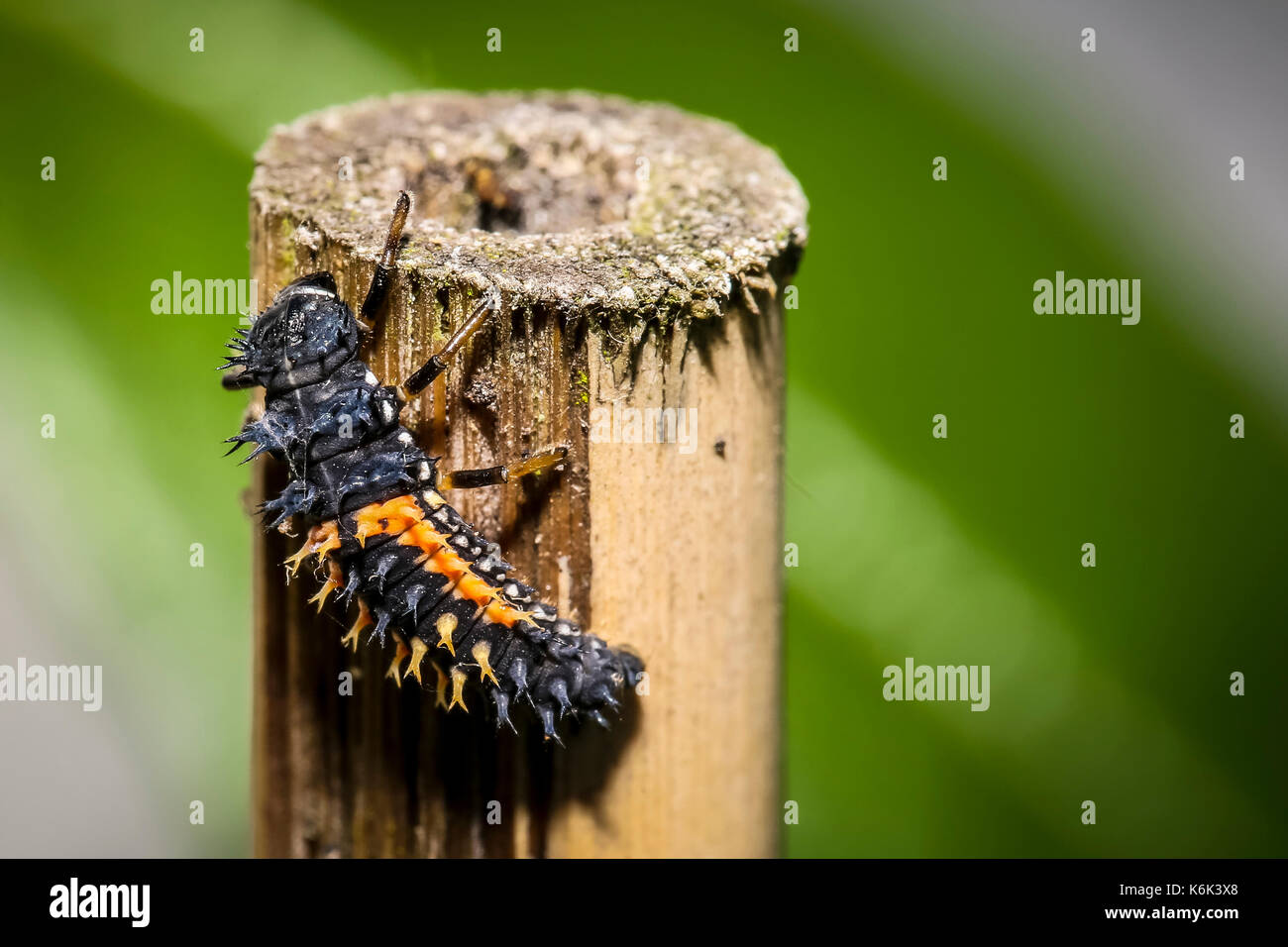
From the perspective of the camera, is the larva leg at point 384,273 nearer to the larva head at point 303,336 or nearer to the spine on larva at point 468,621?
the larva head at point 303,336

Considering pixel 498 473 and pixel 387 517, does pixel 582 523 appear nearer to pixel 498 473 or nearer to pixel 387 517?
pixel 498 473

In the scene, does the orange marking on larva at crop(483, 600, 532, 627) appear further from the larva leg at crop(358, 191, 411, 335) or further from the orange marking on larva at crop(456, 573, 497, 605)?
the larva leg at crop(358, 191, 411, 335)

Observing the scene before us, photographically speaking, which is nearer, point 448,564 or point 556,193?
point 448,564

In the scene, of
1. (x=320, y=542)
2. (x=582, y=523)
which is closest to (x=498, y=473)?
(x=582, y=523)

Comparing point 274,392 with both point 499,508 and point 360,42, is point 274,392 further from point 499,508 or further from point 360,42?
point 360,42

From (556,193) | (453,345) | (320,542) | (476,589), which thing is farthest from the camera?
(556,193)

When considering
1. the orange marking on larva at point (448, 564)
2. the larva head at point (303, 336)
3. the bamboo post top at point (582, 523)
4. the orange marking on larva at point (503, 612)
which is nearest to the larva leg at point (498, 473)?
the bamboo post top at point (582, 523)
